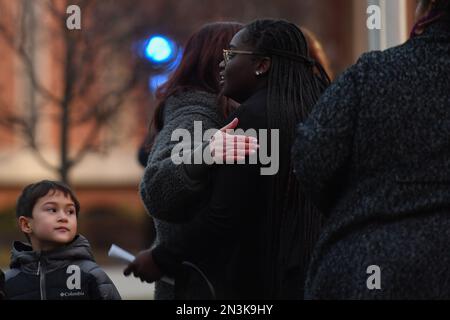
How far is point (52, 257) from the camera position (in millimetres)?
4051

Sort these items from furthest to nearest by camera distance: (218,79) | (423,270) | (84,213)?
(84,213) → (218,79) → (423,270)

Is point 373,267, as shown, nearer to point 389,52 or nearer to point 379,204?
point 379,204

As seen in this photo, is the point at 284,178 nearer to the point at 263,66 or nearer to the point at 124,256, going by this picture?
Answer: the point at 263,66

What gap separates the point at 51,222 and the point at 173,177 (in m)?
0.67

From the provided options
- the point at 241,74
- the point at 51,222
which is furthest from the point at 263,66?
the point at 51,222

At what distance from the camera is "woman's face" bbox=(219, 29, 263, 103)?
3.74 metres

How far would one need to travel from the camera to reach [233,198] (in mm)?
3543

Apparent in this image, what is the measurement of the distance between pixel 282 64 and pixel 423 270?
88 centimetres

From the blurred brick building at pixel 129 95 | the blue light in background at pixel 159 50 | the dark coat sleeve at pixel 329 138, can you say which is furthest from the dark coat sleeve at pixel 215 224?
the blurred brick building at pixel 129 95

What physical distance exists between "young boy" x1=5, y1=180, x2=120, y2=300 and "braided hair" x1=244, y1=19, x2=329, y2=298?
672 mm

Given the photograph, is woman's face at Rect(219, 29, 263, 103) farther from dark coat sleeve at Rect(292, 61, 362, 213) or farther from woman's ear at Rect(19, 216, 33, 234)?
woman's ear at Rect(19, 216, 33, 234)

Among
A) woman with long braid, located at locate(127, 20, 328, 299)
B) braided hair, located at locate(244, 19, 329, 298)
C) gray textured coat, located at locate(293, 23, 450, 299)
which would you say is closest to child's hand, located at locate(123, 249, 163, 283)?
woman with long braid, located at locate(127, 20, 328, 299)
